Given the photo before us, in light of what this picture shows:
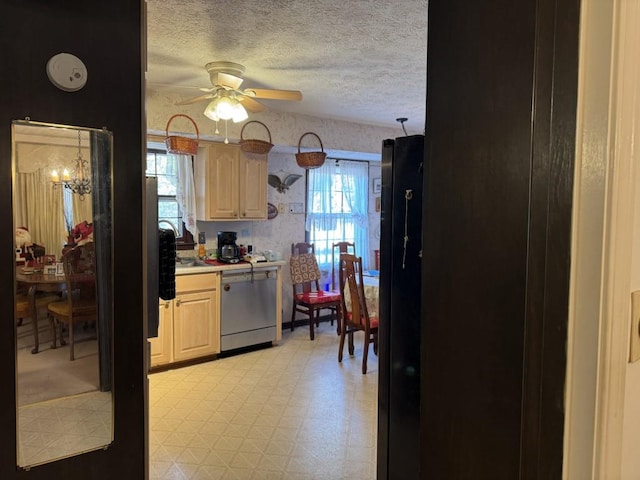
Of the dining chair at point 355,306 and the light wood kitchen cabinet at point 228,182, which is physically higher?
the light wood kitchen cabinet at point 228,182

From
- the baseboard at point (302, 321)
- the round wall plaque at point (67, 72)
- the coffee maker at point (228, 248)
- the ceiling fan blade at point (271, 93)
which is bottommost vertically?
the baseboard at point (302, 321)

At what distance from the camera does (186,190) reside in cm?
446

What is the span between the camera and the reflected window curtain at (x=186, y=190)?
4406 mm

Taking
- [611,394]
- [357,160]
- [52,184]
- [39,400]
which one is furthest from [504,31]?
[357,160]

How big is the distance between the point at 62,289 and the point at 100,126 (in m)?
0.53

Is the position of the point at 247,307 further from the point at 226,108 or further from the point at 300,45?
the point at 300,45

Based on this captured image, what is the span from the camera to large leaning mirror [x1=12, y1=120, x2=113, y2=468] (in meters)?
1.32

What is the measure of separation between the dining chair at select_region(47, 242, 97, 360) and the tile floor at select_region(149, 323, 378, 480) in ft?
4.60

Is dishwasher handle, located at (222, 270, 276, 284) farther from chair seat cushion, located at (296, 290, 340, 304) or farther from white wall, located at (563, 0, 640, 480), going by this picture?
white wall, located at (563, 0, 640, 480)

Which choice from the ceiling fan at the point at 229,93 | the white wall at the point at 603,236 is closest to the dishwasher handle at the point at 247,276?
the ceiling fan at the point at 229,93

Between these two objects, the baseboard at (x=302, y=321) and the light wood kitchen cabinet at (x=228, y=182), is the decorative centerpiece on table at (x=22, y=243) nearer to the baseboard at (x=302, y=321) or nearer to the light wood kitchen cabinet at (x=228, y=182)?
the light wood kitchen cabinet at (x=228, y=182)

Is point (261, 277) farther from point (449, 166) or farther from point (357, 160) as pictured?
point (449, 166)

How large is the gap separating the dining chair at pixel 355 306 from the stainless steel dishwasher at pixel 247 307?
31.1 inches

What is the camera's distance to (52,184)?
139cm
